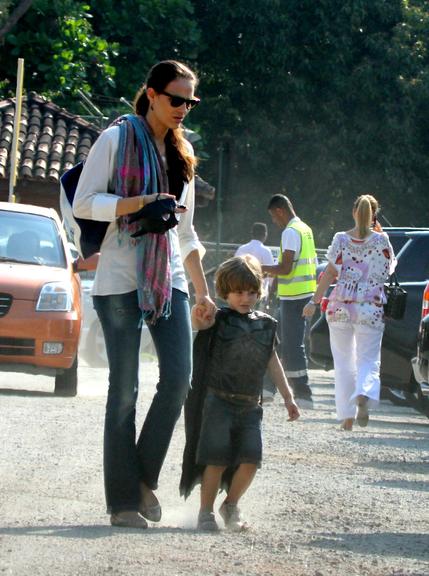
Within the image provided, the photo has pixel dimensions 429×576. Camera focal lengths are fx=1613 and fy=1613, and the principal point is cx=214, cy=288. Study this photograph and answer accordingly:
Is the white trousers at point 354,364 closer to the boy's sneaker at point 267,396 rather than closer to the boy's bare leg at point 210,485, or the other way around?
the boy's sneaker at point 267,396

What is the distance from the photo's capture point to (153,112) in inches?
252

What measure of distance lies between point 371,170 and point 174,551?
112ft

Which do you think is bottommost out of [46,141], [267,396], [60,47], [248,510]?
[267,396]

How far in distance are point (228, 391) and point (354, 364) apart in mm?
5245

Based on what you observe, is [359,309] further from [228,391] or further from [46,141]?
[46,141]

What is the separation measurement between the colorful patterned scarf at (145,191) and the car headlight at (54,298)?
6.98 m

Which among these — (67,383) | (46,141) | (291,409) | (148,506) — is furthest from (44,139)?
(148,506)

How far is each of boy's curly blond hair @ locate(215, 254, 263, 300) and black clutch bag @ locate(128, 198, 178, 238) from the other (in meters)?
0.49

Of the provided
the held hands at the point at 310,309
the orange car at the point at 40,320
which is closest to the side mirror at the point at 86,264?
the orange car at the point at 40,320

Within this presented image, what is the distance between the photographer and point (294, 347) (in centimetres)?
1355

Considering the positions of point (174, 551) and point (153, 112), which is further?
point (153, 112)

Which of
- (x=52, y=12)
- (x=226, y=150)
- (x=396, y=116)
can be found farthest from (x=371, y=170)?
(x=226, y=150)

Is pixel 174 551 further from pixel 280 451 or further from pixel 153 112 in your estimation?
pixel 280 451

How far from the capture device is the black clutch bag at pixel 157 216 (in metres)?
6.04
